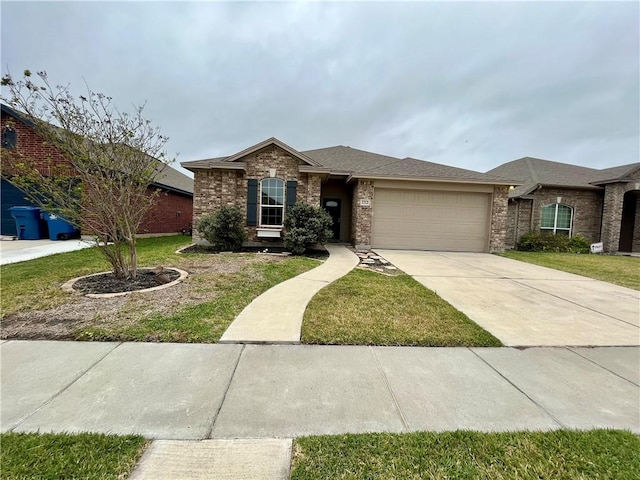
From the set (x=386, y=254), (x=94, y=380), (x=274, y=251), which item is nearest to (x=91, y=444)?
(x=94, y=380)

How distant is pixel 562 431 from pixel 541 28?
Result: 42.2ft

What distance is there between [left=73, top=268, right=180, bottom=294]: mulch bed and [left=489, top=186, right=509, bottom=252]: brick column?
482 inches

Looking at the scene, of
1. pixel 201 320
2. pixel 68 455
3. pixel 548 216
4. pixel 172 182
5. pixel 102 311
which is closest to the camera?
pixel 68 455

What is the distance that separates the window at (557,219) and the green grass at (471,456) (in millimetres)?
15867

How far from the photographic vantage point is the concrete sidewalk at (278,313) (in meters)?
3.40

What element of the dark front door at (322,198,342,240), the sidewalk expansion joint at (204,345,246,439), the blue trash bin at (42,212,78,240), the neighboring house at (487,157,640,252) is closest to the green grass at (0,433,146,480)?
the sidewalk expansion joint at (204,345,246,439)

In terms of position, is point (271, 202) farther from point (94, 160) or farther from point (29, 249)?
point (29, 249)

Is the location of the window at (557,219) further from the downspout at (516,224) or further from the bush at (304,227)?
the bush at (304,227)

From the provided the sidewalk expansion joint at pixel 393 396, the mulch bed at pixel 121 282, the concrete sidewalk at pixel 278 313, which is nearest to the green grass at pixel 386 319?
the concrete sidewalk at pixel 278 313

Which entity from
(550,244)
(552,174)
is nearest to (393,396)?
(550,244)

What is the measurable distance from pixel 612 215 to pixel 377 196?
12.3 m

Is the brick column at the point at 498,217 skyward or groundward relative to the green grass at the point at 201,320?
skyward

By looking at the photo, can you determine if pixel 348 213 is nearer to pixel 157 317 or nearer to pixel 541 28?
pixel 541 28

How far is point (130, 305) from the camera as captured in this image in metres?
4.27
